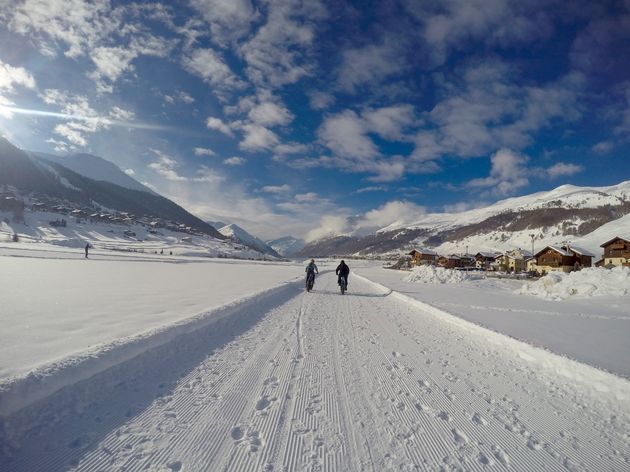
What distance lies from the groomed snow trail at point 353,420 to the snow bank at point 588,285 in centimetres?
1455

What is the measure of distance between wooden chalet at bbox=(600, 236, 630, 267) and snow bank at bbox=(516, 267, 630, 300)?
129ft

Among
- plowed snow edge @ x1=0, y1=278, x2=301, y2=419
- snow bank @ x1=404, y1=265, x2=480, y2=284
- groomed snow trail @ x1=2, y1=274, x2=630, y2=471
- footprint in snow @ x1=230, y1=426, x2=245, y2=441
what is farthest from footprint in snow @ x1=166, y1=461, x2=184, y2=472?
snow bank @ x1=404, y1=265, x2=480, y2=284

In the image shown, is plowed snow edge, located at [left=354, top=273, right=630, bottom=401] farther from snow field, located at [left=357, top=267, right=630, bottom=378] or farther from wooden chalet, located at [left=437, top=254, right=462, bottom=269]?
A: wooden chalet, located at [left=437, top=254, right=462, bottom=269]

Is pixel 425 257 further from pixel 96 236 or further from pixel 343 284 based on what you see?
pixel 96 236

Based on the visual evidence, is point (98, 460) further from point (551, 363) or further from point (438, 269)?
point (438, 269)

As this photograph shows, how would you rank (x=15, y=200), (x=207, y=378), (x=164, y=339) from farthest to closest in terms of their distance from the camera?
1. (x=15, y=200)
2. (x=164, y=339)
3. (x=207, y=378)

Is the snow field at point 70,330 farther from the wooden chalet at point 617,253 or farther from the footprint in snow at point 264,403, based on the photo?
the wooden chalet at point 617,253

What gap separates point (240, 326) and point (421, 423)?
18.7 ft

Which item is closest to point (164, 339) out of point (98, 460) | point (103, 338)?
point (103, 338)

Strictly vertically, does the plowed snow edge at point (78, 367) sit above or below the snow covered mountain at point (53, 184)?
below

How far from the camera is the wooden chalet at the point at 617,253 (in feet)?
149

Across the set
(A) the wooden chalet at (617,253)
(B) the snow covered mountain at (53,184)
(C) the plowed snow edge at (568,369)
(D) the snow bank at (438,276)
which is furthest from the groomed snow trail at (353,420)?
(B) the snow covered mountain at (53,184)

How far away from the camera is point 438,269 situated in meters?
29.5

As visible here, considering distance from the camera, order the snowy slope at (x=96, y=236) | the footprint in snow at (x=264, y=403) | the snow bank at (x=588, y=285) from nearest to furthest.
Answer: the footprint in snow at (x=264, y=403), the snow bank at (x=588, y=285), the snowy slope at (x=96, y=236)
